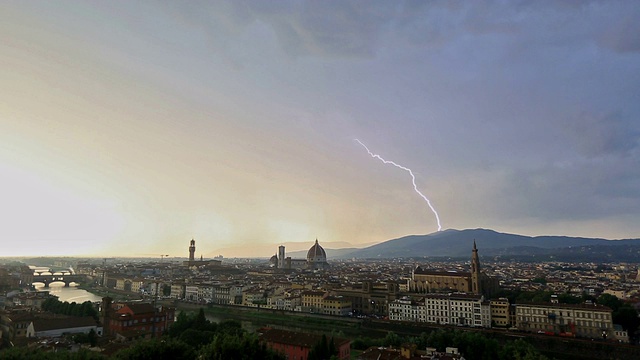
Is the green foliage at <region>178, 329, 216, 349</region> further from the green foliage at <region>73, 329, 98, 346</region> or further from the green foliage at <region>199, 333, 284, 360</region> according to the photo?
the green foliage at <region>199, 333, 284, 360</region>

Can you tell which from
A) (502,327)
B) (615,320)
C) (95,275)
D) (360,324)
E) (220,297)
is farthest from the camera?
(95,275)

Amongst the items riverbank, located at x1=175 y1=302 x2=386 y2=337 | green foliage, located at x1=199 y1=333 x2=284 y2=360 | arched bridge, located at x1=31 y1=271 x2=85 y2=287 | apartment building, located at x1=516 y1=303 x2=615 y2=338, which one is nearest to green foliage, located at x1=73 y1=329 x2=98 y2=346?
green foliage, located at x1=199 y1=333 x2=284 y2=360

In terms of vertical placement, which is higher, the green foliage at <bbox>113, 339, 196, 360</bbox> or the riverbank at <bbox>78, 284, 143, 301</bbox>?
the green foliage at <bbox>113, 339, 196, 360</bbox>

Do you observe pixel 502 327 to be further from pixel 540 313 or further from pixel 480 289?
pixel 480 289

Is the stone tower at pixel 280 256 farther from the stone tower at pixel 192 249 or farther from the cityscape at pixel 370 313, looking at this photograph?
the cityscape at pixel 370 313

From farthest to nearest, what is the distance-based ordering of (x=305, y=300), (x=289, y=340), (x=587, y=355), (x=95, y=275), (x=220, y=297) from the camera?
(x=95, y=275) → (x=220, y=297) → (x=305, y=300) → (x=587, y=355) → (x=289, y=340)

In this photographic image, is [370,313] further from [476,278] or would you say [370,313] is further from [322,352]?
[322,352]

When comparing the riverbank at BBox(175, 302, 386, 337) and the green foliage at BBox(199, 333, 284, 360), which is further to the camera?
the riverbank at BBox(175, 302, 386, 337)

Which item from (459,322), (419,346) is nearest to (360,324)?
(459,322)
